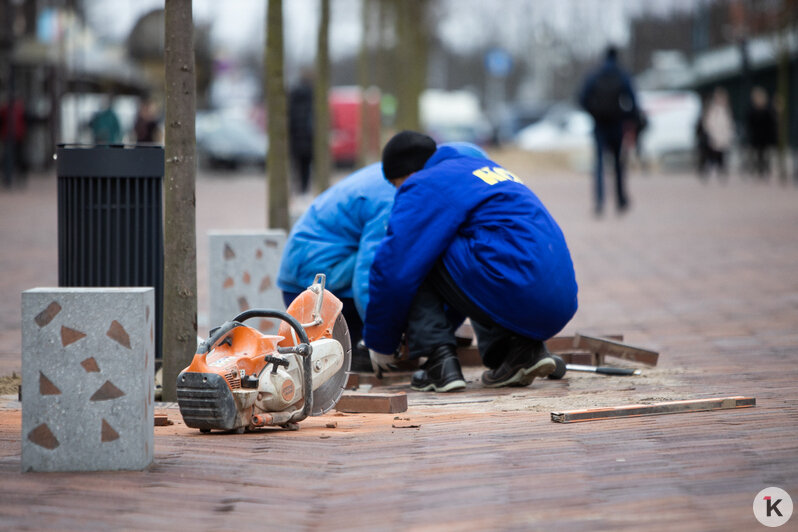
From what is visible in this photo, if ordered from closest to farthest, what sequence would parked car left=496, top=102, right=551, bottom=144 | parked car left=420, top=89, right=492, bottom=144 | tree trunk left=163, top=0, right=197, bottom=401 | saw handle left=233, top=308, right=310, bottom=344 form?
saw handle left=233, top=308, right=310, bottom=344 < tree trunk left=163, top=0, right=197, bottom=401 < parked car left=420, top=89, right=492, bottom=144 < parked car left=496, top=102, right=551, bottom=144

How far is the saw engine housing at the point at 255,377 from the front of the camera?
423 centimetres

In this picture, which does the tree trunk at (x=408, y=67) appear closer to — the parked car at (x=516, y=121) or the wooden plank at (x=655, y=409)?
the wooden plank at (x=655, y=409)

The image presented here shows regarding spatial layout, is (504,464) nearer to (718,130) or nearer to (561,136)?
(718,130)

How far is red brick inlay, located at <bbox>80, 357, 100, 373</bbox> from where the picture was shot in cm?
366

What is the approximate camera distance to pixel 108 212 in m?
5.56

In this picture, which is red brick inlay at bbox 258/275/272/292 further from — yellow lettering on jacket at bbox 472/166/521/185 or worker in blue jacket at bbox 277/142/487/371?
yellow lettering on jacket at bbox 472/166/521/185

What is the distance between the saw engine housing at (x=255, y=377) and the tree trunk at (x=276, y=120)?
3806 mm

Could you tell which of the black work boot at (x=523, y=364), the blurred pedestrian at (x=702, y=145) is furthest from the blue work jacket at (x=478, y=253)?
the blurred pedestrian at (x=702, y=145)

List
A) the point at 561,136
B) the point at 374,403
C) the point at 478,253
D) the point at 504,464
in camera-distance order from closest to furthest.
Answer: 1. the point at 504,464
2. the point at 374,403
3. the point at 478,253
4. the point at 561,136

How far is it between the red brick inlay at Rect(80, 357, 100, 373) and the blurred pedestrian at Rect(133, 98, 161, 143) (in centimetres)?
2066

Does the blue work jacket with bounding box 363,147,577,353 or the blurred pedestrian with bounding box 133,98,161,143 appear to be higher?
the blurred pedestrian with bounding box 133,98,161,143

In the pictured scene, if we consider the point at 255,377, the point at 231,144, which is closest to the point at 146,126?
the point at 231,144

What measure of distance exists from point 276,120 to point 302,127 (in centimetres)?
1188

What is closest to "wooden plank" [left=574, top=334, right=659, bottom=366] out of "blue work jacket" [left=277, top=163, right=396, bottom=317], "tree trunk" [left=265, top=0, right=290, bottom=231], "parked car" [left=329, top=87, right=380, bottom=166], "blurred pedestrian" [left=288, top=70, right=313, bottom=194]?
"blue work jacket" [left=277, top=163, right=396, bottom=317]
